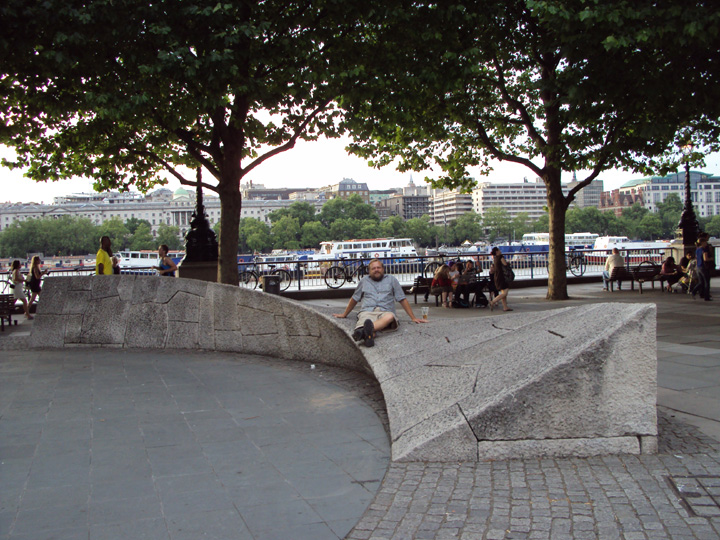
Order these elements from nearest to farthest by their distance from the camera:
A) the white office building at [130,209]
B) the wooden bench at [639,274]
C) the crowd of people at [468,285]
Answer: the crowd of people at [468,285], the wooden bench at [639,274], the white office building at [130,209]

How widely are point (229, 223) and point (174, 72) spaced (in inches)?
151

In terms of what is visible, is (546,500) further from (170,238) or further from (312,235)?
(170,238)

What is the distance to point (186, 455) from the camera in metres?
4.57

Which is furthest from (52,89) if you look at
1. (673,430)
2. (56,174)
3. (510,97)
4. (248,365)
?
(673,430)

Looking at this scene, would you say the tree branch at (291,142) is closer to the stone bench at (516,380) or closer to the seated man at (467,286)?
the seated man at (467,286)

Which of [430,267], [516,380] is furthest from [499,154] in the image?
[516,380]

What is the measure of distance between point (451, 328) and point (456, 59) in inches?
314

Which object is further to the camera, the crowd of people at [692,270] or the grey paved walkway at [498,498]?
the crowd of people at [692,270]

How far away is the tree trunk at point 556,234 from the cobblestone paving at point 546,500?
1239 cm

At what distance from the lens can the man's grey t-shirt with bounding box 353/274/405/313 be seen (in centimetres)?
756

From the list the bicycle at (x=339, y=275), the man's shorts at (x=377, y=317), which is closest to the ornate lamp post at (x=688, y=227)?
the bicycle at (x=339, y=275)

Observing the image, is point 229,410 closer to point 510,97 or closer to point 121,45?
point 121,45

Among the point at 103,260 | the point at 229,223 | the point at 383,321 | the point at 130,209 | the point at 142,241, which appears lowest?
the point at 383,321

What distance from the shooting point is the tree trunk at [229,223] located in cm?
1414
